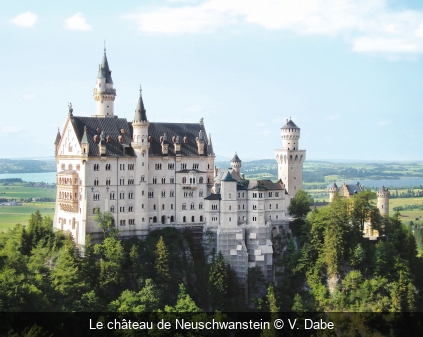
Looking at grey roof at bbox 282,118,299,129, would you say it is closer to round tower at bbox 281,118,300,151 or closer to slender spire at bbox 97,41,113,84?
round tower at bbox 281,118,300,151

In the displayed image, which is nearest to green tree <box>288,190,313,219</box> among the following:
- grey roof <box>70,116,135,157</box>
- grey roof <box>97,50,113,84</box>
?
grey roof <box>70,116,135,157</box>

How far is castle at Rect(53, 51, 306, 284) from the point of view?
97.4 metres

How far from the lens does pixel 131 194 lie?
328 ft

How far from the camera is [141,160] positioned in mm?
100250

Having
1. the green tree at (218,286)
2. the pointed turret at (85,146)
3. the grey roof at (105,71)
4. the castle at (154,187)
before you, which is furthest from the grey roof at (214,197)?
the grey roof at (105,71)

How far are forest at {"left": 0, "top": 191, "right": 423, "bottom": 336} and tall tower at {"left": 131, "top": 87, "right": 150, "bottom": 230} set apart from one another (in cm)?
290

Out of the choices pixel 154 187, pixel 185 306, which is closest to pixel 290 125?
pixel 154 187

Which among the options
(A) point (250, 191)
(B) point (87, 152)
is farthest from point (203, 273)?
(B) point (87, 152)

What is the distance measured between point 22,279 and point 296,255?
119ft

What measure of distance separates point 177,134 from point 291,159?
18.5 metres

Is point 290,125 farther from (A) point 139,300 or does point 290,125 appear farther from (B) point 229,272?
(A) point 139,300

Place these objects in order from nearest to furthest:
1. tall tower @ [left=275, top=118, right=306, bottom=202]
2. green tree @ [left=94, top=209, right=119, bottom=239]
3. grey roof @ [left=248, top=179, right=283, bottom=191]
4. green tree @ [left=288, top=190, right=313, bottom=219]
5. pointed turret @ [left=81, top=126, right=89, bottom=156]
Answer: pointed turret @ [left=81, top=126, right=89, bottom=156] < green tree @ [left=94, top=209, right=119, bottom=239] < grey roof @ [left=248, top=179, right=283, bottom=191] < green tree @ [left=288, top=190, right=313, bottom=219] < tall tower @ [left=275, top=118, right=306, bottom=202]

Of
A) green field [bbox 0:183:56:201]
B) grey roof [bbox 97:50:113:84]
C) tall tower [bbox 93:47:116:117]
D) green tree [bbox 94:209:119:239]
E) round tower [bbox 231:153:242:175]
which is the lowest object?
green tree [bbox 94:209:119:239]

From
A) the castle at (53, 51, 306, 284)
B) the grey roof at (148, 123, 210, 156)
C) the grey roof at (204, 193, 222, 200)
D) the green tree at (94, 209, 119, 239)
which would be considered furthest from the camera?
the grey roof at (148, 123, 210, 156)
